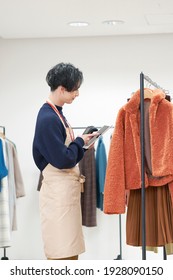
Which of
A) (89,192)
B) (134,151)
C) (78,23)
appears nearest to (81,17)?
(78,23)

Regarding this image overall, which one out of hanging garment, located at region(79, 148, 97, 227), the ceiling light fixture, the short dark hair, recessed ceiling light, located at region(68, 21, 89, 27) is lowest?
hanging garment, located at region(79, 148, 97, 227)

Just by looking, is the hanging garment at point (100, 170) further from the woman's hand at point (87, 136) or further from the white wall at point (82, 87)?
the woman's hand at point (87, 136)

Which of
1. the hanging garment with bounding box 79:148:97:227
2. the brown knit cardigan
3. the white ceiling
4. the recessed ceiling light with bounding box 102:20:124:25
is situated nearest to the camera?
the brown knit cardigan

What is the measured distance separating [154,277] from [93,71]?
168 inches

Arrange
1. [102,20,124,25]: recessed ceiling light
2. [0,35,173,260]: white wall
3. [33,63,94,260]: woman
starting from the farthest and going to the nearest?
1. [0,35,173,260]: white wall
2. [102,20,124,25]: recessed ceiling light
3. [33,63,94,260]: woman

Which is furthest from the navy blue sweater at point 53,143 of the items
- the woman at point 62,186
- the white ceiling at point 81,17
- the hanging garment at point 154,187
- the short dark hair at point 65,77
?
the white ceiling at point 81,17

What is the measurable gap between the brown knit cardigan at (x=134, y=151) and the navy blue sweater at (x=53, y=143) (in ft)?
0.67

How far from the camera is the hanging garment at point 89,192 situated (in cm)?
501

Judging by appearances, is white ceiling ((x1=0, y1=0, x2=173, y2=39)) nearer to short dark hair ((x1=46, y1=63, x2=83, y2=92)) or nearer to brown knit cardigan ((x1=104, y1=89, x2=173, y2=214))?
short dark hair ((x1=46, y1=63, x2=83, y2=92))

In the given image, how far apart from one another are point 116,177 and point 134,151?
0.16 m

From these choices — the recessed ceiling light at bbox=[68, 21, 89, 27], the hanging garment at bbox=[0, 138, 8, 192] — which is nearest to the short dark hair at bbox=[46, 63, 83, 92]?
the hanging garment at bbox=[0, 138, 8, 192]

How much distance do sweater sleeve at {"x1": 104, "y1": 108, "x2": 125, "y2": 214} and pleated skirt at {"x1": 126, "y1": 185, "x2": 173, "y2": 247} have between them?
0.08 m

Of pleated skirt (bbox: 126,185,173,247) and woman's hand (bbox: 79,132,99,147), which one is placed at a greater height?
woman's hand (bbox: 79,132,99,147)

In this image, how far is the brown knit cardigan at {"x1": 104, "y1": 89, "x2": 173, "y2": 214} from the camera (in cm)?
266
